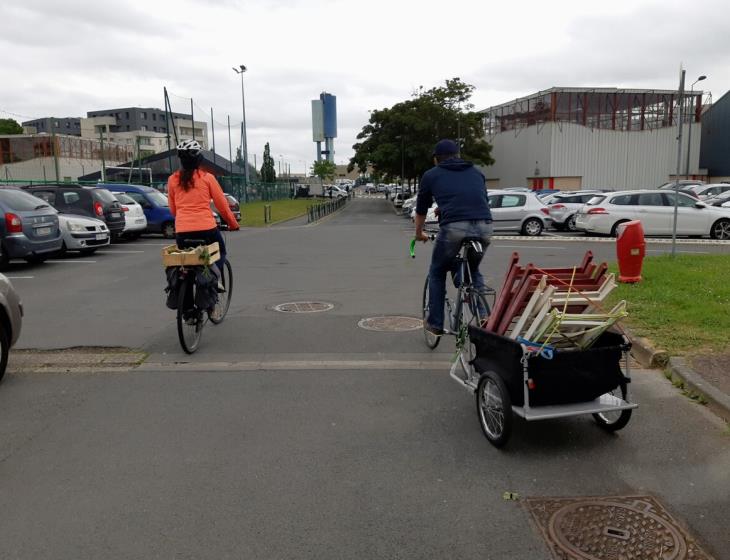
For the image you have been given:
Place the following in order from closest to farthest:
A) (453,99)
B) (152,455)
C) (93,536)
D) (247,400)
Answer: (93,536) < (152,455) < (247,400) < (453,99)

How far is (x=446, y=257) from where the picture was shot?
566 centimetres

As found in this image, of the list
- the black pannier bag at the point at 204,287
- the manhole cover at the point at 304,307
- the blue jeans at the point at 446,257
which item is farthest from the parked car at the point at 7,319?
the blue jeans at the point at 446,257

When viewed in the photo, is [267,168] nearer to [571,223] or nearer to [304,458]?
[571,223]

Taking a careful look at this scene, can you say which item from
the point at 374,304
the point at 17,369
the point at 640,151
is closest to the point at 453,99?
the point at 640,151

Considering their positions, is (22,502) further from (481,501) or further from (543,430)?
(543,430)

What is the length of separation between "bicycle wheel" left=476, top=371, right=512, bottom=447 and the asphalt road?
0.38 ft

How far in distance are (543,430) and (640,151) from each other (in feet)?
182

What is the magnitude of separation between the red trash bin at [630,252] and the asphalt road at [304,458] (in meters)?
4.08

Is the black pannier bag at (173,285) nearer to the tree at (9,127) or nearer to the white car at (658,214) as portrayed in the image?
the white car at (658,214)

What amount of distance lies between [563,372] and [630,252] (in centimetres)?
602

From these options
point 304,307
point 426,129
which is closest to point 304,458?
point 304,307

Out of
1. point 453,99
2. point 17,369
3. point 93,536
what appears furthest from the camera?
point 453,99

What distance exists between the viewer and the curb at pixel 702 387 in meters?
4.62

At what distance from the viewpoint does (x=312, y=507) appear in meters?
3.41
